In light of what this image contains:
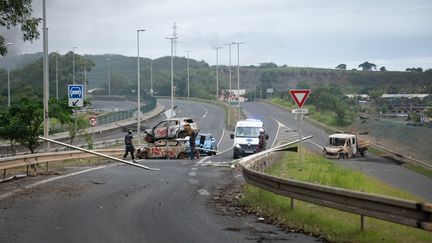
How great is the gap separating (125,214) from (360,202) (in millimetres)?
4790

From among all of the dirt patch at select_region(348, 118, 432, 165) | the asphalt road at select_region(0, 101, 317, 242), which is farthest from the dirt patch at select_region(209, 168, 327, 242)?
the dirt patch at select_region(348, 118, 432, 165)

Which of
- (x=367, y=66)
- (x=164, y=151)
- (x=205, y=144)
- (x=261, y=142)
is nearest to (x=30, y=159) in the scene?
(x=164, y=151)

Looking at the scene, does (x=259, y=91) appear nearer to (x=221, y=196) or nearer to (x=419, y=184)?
(x=419, y=184)

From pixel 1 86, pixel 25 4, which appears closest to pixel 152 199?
pixel 25 4

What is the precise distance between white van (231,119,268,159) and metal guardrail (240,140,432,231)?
24.6 meters

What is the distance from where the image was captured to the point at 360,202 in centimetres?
969

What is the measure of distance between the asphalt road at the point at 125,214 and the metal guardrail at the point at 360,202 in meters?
0.92

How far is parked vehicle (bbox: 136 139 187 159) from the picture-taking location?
36.1 metres

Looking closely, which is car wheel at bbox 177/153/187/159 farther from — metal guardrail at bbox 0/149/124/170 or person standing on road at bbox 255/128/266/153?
metal guardrail at bbox 0/149/124/170

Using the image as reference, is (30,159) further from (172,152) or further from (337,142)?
(337,142)


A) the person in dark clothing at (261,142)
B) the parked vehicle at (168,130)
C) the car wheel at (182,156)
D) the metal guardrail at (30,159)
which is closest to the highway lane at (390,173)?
the person in dark clothing at (261,142)

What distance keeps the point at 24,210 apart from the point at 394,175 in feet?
93.8

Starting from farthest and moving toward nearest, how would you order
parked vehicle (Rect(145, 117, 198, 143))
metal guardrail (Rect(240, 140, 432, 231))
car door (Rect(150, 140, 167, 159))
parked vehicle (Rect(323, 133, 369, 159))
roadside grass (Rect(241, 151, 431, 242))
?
parked vehicle (Rect(323, 133, 369, 159))
parked vehicle (Rect(145, 117, 198, 143))
car door (Rect(150, 140, 167, 159))
roadside grass (Rect(241, 151, 431, 242))
metal guardrail (Rect(240, 140, 432, 231))

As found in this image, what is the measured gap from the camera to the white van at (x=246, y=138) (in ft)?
126
